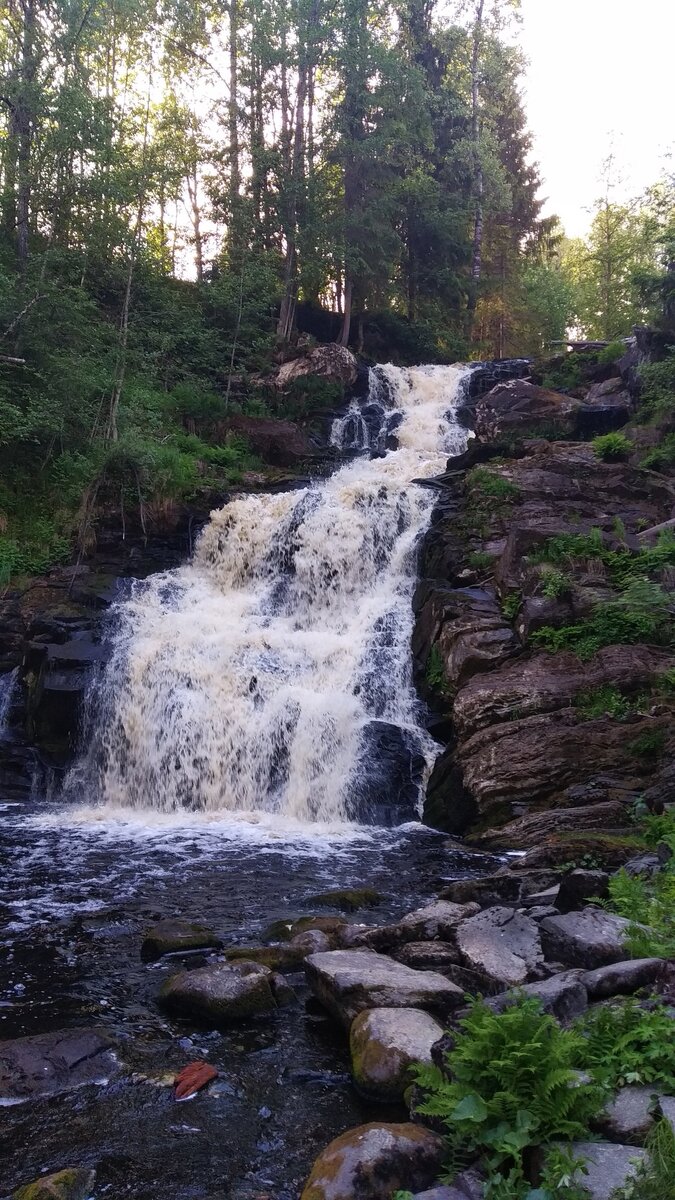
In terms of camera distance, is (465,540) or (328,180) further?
(328,180)

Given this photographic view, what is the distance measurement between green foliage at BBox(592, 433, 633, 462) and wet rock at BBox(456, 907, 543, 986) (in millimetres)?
13568

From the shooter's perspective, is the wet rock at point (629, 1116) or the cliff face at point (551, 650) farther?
the cliff face at point (551, 650)

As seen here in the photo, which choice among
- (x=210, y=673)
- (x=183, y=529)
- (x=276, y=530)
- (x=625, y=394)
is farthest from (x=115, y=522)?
(x=625, y=394)

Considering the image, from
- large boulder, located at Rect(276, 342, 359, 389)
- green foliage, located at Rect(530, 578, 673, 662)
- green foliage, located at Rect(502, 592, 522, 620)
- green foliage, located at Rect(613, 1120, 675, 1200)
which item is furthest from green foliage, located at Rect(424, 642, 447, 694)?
large boulder, located at Rect(276, 342, 359, 389)

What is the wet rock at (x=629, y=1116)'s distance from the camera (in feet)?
9.96

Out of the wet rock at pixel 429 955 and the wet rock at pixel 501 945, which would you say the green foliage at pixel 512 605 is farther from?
the wet rock at pixel 429 955

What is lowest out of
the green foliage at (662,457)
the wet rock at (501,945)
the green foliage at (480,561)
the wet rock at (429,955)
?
the wet rock at (429,955)

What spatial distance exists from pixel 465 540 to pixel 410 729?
4.60 meters

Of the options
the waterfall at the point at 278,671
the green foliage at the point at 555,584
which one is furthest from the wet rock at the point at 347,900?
the green foliage at the point at 555,584

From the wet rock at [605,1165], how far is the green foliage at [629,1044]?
1.04 feet

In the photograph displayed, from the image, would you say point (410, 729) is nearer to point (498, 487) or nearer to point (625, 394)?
point (498, 487)

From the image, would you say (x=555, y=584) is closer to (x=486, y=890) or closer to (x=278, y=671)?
(x=278, y=671)

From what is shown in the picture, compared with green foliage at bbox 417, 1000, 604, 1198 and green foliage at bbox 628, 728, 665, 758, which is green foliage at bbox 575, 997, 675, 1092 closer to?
green foliage at bbox 417, 1000, 604, 1198

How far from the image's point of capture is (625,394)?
21406 millimetres
